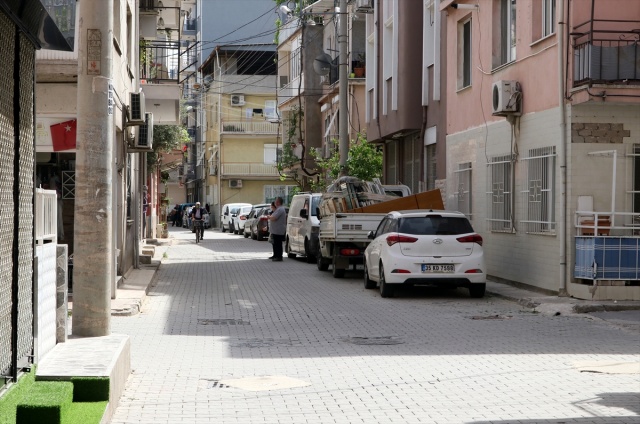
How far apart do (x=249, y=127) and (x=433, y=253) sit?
5854cm

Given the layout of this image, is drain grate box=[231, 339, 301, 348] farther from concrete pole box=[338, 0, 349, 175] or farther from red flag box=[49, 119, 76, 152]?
concrete pole box=[338, 0, 349, 175]

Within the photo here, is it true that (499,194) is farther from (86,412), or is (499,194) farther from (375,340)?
(86,412)

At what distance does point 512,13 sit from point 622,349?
37.8 feet

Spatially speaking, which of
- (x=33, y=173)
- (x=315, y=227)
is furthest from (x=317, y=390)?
(x=315, y=227)

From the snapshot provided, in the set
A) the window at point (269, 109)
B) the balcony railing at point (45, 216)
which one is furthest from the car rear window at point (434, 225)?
the window at point (269, 109)

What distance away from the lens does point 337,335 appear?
539 inches

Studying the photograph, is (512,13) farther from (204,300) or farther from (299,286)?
(204,300)

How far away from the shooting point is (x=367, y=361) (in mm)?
11305

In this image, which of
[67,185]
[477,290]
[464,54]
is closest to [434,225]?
[477,290]

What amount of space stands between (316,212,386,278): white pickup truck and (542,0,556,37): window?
18.9ft

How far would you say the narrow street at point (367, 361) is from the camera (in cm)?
852

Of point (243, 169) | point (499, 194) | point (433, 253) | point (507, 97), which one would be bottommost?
point (433, 253)

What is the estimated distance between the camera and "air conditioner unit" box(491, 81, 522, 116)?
2078cm

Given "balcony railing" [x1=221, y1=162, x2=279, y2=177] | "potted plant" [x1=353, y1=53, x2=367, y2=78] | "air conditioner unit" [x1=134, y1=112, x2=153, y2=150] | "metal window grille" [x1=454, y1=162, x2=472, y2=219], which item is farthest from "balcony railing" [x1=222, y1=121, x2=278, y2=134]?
"air conditioner unit" [x1=134, y1=112, x2=153, y2=150]
